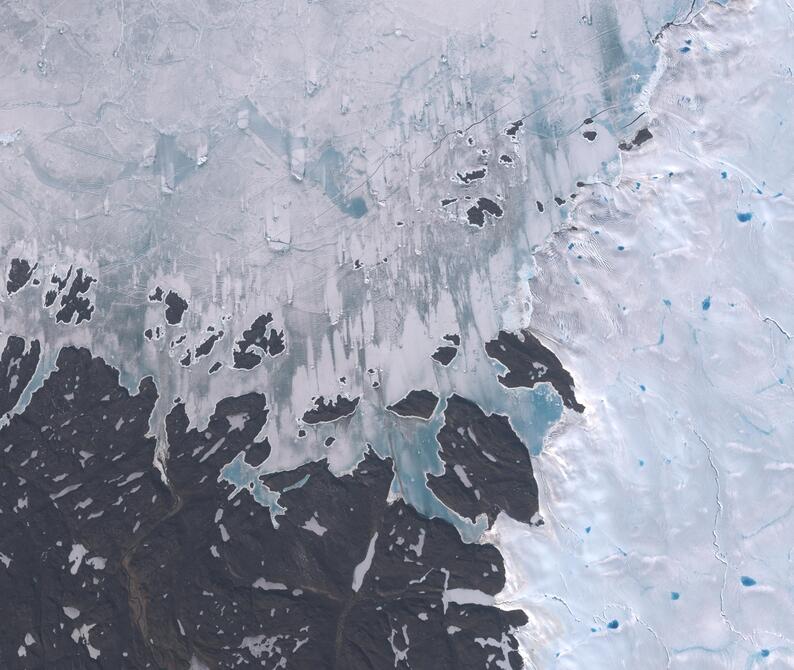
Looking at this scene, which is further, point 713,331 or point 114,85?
point 114,85

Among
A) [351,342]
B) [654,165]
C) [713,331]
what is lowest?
[713,331]

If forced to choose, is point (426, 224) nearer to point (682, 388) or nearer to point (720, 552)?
point (682, 388)

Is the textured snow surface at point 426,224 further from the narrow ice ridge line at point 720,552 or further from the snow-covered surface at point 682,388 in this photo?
the narrow ice ridge line at point 720,552

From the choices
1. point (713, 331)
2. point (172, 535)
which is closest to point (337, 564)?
point (172, 535)

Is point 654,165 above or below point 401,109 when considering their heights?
below

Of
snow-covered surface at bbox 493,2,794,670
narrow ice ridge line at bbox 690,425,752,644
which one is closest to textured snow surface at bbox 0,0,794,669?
snow-covered surface at bbox 493,2,794,670

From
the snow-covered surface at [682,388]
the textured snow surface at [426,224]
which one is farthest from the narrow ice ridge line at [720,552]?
the textured snow surface at [426,224]

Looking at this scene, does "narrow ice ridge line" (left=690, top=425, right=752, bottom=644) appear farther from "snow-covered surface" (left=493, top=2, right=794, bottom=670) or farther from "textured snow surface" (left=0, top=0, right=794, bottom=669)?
"textured snow surface" (left=0, top=0, right=794, bottom=669)

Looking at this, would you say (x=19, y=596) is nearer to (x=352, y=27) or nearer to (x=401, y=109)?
(x=401, y=109)

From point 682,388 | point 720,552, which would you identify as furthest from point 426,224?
point 720,552

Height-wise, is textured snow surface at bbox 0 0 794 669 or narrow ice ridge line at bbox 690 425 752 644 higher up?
textured snow surface at bbox 0 0 794 669
